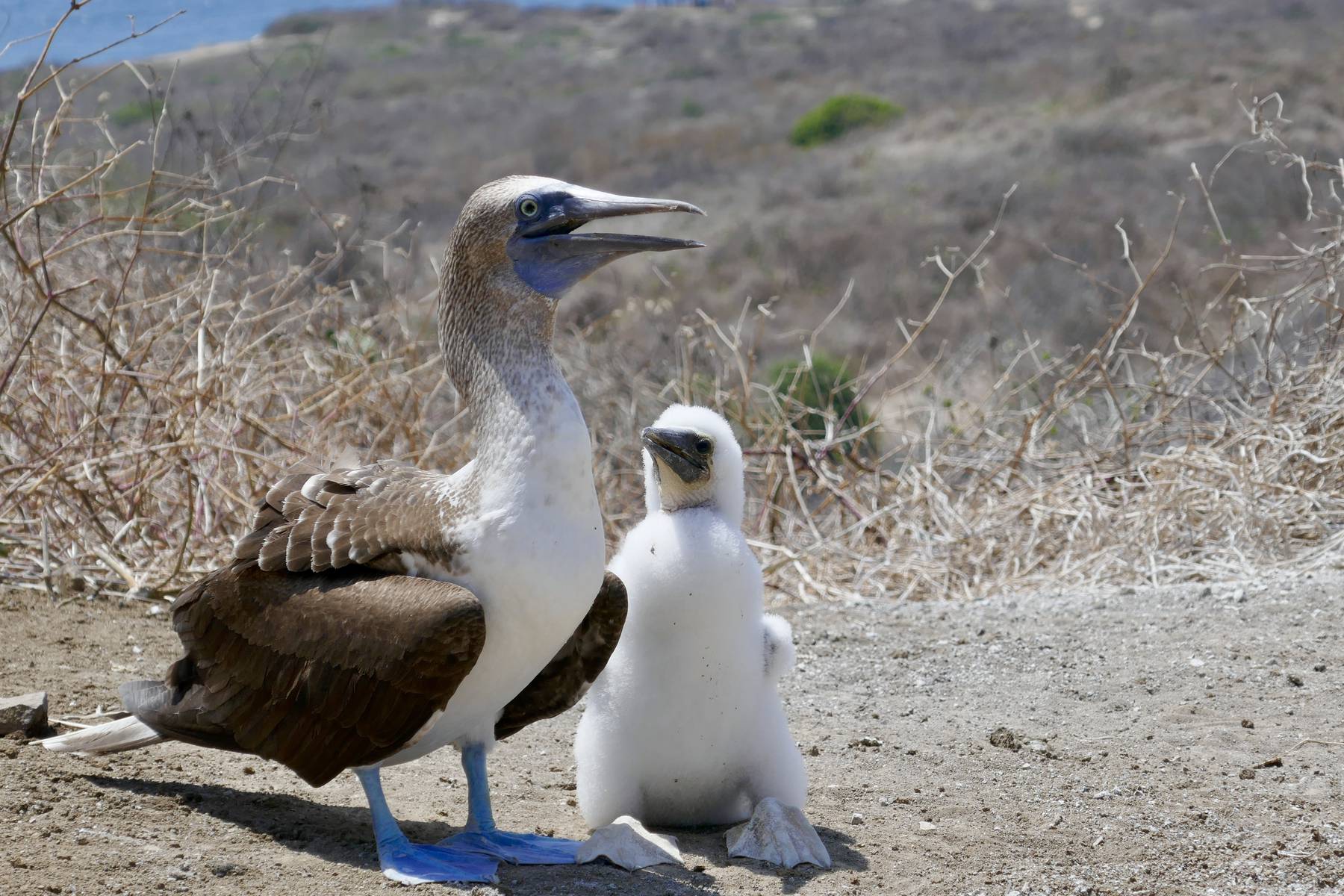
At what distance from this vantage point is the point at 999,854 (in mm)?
3582

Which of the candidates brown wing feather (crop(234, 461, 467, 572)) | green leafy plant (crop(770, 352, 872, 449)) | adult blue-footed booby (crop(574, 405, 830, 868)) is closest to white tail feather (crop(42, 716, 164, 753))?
brown wing feather (crop(234, 461, 467, 572))

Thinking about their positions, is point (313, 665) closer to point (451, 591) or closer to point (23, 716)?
point (451, 591)

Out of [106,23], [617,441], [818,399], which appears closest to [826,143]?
[818,399]

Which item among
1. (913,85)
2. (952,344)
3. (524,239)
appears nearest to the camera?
(524,239)

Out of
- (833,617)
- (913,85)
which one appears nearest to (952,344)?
(833,617)

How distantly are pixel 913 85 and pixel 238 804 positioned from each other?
38.9m

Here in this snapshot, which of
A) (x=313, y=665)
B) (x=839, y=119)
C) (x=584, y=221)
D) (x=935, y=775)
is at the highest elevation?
(x=584, y=221)

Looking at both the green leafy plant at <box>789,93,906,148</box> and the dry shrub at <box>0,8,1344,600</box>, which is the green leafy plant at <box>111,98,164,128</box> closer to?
the dry shrub at <box>0,8,1344,600</box>

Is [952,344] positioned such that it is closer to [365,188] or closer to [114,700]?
[365,188]

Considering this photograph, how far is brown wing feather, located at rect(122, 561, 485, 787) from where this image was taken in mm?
3170

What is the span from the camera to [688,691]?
3.74 meters

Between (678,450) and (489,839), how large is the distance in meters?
1.13

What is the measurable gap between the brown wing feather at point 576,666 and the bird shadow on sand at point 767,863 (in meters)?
0.49

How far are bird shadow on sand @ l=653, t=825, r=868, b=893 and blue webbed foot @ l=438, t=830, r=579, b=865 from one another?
0.85ft
